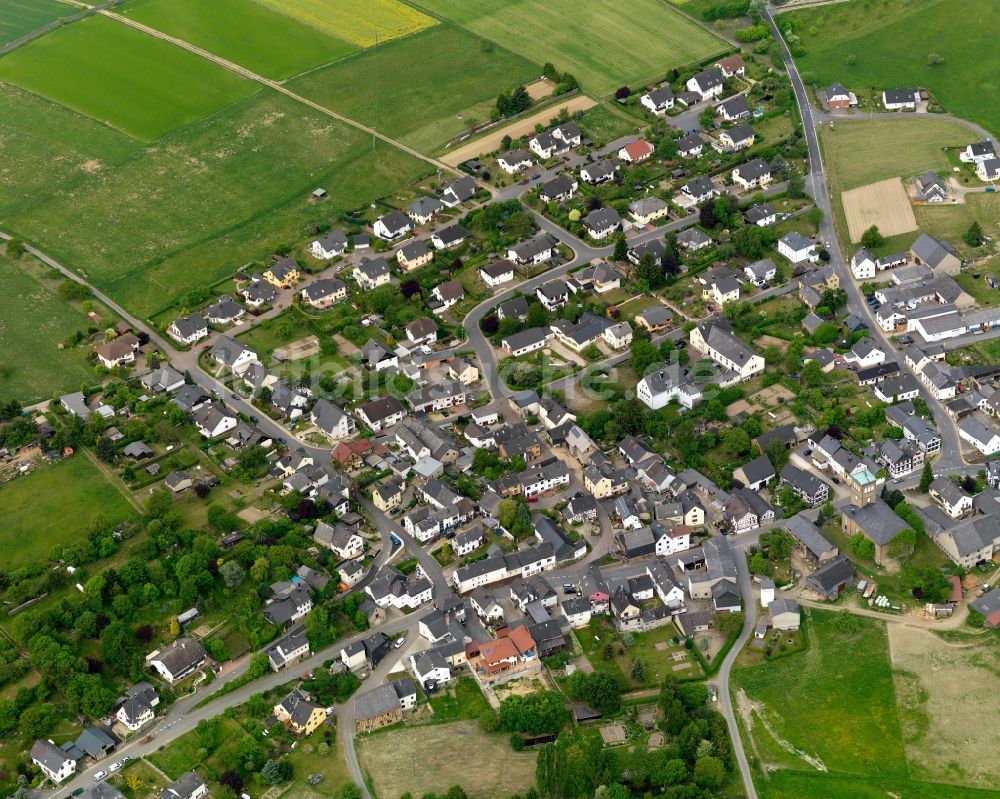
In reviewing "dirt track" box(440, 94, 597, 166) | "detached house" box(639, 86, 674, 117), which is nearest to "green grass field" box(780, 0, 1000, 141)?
"detached house" box(639, 86, 674, 117)

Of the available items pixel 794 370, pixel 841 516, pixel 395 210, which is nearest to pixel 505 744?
pixel 841 516

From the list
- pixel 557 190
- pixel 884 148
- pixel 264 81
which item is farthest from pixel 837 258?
pixel 264 81

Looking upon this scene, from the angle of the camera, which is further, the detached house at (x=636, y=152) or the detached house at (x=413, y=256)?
the detached house at (x=636, y=152)

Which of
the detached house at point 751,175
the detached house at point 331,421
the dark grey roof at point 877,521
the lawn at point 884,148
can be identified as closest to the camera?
the dark grey roof at point 877,521

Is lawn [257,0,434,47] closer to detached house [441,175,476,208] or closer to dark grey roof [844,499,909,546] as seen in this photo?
detached house [441,175,476,208]

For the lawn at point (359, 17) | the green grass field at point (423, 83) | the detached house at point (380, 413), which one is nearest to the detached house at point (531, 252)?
the detached house at point (380, 413)

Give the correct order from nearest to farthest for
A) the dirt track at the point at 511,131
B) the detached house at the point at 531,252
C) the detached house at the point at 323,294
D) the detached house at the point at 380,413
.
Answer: the detached house at the point at 380,413 < the detached house at the point at 323,294 < the detached house at the point at 531,252 < the dirt track at the point at 511,131

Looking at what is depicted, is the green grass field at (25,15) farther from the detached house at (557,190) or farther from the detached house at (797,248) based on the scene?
the detached house at (797,248)

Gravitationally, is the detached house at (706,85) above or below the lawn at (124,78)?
above
